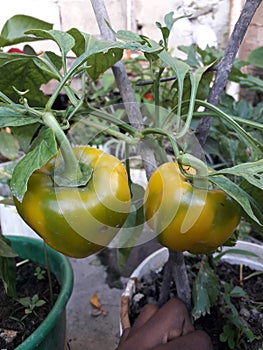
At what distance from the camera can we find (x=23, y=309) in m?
0.63

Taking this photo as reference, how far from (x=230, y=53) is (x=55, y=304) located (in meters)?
0.39

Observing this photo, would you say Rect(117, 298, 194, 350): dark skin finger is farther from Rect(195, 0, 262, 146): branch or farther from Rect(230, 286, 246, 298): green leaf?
Rect(195, 0, 262, 146): branch

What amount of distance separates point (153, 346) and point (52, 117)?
298 millimetres

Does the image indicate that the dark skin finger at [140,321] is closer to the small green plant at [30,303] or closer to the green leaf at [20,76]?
the small green plant at [30,303]

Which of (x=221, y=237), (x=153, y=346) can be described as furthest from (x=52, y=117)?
(x=153, y=346)

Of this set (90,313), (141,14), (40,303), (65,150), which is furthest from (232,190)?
(141,14)

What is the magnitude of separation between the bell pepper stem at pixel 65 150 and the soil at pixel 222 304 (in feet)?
1.13

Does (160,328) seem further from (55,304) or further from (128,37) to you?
(128,37)

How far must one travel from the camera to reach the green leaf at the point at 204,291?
20.4 inches

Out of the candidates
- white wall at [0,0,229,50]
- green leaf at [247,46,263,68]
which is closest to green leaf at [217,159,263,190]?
green leaf at [247,46,263,68]

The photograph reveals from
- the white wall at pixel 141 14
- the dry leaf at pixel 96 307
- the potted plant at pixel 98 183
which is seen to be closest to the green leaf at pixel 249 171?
the potted plant at pixel 98 183

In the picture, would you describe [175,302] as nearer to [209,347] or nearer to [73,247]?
[209,347]

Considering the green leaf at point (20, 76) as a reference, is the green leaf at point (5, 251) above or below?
below

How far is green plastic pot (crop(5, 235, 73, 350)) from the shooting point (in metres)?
0.51
